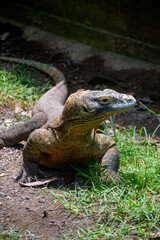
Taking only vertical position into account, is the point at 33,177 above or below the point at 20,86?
above

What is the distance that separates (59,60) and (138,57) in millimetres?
1763

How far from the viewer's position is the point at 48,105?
516cm

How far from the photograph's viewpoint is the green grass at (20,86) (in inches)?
232

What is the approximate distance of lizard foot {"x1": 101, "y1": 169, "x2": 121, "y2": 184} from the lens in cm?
384

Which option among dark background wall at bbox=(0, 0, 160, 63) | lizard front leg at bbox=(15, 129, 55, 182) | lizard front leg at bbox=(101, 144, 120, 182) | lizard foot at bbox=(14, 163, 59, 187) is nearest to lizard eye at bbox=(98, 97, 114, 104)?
lizard front leg at bbox=(15, 129, 55, 182)

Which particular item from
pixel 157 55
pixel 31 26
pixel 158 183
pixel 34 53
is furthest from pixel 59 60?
pixel 158 183

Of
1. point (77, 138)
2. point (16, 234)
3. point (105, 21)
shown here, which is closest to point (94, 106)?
point (77, 138)

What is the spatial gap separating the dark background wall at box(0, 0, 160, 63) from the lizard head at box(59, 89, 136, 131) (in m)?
3.81

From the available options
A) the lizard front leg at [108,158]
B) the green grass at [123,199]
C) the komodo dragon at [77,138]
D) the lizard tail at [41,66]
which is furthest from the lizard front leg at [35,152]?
the lizard tail at [41,66]

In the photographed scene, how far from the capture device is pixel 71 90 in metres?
6.82

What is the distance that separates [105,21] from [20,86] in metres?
2.47

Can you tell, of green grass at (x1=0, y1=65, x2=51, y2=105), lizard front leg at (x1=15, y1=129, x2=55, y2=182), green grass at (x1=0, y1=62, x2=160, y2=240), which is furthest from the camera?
green grass at (x1=0, y1=65, x2=51, y2=105)

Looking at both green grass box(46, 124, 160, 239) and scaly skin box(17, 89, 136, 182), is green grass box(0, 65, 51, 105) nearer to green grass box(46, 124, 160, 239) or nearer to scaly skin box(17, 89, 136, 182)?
scaly skin box(17, 89, 136, 182)

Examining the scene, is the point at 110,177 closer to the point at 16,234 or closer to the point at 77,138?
the point at 77,138
